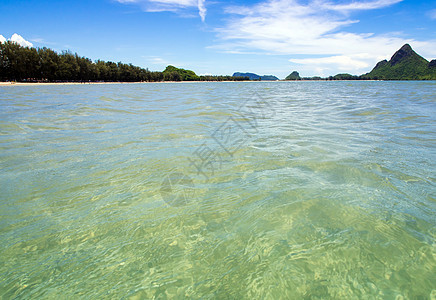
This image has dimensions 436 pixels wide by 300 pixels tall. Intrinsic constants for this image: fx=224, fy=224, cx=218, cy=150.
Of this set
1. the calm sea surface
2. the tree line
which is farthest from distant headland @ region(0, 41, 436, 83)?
the calm sea surface

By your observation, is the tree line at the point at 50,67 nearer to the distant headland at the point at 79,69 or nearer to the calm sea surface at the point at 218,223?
the distant headland at the point at 79,69

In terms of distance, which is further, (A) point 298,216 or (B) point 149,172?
(B) point 149,172

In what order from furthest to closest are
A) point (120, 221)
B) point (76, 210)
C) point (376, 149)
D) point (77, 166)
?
point (376, 149), point (77, 166), point (76, 210), point (120, 221)

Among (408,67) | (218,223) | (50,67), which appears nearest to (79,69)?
(50,67)

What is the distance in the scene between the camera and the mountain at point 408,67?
110750 millimetres

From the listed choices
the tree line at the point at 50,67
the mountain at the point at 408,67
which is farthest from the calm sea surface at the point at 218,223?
the mountain at the point at 408,67

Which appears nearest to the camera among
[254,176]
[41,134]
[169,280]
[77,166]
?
[169,280]

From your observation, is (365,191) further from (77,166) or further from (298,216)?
(77,166)

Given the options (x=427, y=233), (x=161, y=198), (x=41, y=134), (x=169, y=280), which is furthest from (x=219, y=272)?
(x=41, y=134)

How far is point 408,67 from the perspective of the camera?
415ft

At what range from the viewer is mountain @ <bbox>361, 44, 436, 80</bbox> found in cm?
11075

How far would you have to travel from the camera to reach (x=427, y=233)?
2262mm

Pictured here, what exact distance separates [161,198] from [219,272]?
1.43 m

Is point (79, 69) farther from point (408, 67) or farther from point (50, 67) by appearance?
point (408, 67)
